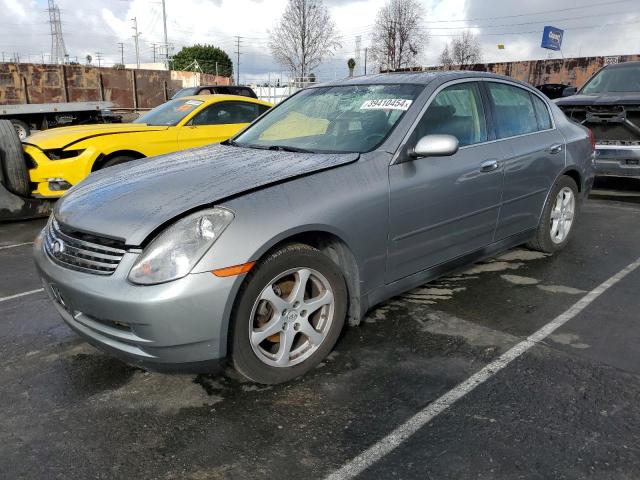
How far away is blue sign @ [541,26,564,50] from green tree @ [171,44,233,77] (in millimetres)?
48869

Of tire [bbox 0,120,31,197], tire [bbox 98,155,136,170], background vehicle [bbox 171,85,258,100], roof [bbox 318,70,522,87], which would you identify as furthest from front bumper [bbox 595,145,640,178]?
background vehicle [bbox 171,85,258,100]

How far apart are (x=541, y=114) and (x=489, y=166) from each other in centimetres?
130

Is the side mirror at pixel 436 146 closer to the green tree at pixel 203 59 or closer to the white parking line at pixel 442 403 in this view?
the white parking line at pixel 442 403

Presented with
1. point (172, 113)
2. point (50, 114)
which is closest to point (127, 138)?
point (172, 113)

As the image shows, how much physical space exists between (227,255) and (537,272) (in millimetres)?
3131

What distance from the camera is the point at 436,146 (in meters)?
3.16

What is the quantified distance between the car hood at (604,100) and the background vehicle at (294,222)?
382 cm

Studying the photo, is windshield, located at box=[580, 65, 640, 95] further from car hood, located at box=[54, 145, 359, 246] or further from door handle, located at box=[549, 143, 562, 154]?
car hood, located at box=[54, 145, 359, 246]

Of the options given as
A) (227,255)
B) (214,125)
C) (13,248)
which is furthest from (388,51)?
(227,255)

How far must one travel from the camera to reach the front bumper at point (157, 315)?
2.36 metres

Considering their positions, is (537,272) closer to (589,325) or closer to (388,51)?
(589,325)

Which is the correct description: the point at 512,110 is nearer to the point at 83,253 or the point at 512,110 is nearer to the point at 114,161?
the point at 83,253

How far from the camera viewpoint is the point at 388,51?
39.3 m

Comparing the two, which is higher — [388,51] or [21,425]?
[388,51]
